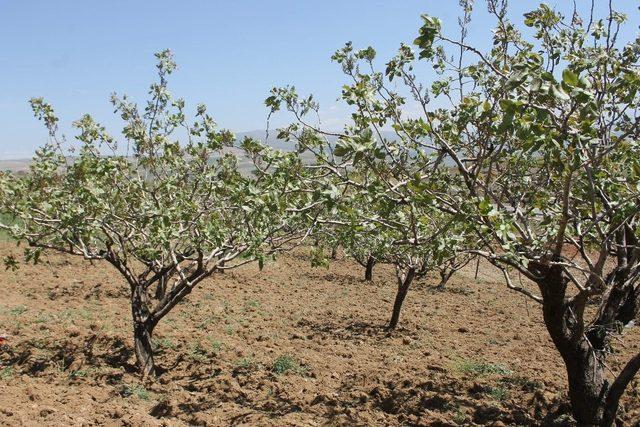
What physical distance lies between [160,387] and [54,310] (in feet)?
19.2

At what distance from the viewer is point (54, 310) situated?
12.4 metres

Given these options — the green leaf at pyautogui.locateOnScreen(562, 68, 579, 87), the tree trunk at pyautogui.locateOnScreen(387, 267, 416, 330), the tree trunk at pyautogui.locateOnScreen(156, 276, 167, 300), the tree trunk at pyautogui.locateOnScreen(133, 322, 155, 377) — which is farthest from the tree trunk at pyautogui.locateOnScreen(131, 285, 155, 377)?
the green leaf at pyautogui.locateOnScreen(562, 68, 579, 87)

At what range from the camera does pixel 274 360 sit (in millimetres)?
9664

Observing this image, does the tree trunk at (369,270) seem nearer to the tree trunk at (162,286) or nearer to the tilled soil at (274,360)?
the tilled soil at (274,360)

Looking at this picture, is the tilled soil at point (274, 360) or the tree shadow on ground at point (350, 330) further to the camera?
the tree shadow on ground at point (350, 330)

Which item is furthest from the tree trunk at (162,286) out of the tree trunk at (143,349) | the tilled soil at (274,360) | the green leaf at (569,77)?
the green leaf at (569,77)

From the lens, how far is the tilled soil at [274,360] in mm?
7078

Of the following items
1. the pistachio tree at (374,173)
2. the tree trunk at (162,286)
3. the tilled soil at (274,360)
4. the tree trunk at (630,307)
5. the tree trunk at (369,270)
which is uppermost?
the pistachio tree at (374,173)

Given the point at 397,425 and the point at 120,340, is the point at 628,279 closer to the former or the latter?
the point at 397,425

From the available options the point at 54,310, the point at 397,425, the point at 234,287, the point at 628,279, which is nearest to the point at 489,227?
the point at 628,279

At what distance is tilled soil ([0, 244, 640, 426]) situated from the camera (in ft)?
23.2

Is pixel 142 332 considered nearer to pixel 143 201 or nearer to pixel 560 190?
pixel 143 201

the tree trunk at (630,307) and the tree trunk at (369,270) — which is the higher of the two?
the tree trunk at (630,307)

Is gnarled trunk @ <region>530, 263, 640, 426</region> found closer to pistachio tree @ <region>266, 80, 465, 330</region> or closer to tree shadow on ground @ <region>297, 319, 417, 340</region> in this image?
pistachio tree @ <region>266, 80, 465, 330</region>
